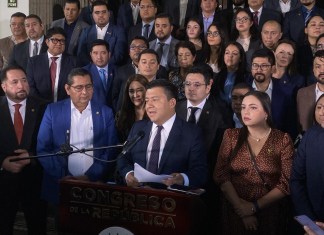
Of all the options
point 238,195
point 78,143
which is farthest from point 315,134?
point 78,143

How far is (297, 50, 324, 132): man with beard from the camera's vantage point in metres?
5.07

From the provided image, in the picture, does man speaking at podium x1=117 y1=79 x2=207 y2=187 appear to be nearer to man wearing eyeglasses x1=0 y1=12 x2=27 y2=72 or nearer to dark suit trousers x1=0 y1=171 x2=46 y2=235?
dark suit trousers x1=0 y1=171 x2=46 y2=235

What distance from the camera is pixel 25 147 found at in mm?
4602

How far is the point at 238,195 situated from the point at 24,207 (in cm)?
177

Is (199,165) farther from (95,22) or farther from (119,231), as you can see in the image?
(95,22)

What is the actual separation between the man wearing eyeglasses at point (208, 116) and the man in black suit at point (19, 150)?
4.02 feet

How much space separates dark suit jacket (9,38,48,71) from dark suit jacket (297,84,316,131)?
340 cm

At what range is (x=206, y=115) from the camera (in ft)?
15.4

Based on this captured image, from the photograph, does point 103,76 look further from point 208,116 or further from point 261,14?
point 261,14

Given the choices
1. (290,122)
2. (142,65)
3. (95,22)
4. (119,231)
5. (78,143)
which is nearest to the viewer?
(119,231)

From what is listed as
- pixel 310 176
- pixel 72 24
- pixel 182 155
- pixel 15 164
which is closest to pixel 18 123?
pixel 15 164

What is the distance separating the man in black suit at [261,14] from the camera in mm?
7078

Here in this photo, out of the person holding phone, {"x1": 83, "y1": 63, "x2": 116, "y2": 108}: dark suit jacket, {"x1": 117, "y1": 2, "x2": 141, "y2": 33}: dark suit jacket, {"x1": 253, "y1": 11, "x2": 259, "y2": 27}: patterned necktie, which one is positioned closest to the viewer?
the person holding phone

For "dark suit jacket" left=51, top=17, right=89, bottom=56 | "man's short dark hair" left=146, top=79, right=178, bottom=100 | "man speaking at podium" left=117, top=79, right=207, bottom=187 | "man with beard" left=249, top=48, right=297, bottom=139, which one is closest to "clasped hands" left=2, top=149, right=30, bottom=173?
"man speaking at podium" left=117, top=79, right=207, bottom=187
